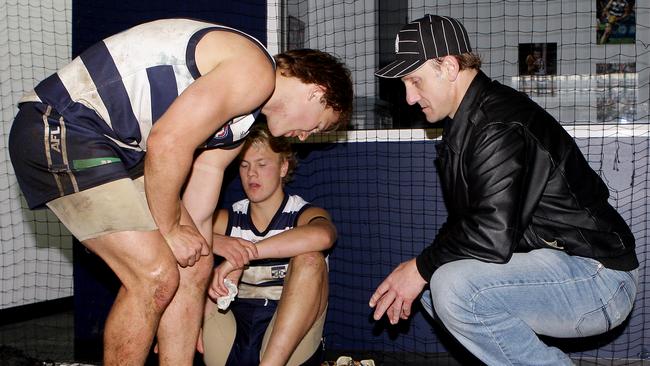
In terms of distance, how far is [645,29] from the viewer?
4.36m

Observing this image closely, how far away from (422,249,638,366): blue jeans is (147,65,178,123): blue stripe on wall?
Answer: 879mm

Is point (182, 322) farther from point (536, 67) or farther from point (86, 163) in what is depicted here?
point (536, 67)

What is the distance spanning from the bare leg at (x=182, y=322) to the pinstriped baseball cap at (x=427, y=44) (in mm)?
862

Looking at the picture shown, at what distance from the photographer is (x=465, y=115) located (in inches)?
76.7

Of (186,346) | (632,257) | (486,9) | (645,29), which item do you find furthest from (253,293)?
(645,29)

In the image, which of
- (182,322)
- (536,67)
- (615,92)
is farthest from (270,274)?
(615,92)

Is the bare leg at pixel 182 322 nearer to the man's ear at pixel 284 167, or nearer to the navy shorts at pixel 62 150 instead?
the navy shorts at pixel 62 150

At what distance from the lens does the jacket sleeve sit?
1757 mm

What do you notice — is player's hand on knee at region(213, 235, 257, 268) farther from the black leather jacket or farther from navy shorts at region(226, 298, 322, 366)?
the black leather jacket

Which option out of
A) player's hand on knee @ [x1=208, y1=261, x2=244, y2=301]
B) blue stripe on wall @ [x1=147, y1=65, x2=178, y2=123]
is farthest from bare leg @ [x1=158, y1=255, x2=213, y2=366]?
blue stripe on wall @ [x1=147, y1=65, x2=178, y2=123]

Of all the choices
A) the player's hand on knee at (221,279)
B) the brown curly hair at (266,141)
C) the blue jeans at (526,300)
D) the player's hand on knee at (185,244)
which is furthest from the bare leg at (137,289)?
the brown curly hair at (266,141)

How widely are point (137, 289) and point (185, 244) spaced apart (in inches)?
7.1

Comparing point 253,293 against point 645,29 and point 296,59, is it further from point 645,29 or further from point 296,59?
point 645,29

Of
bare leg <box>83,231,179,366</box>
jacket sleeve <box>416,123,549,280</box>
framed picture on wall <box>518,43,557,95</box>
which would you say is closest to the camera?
jacket sleeve <box>416,123,549,280</box>
